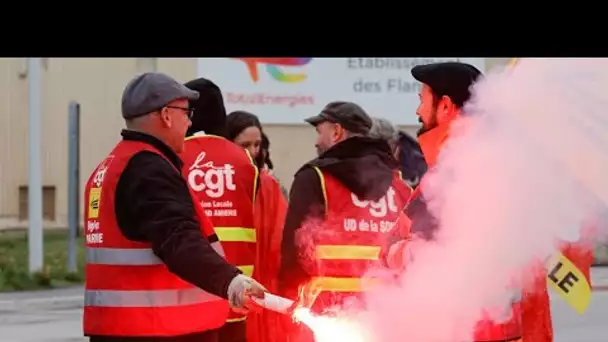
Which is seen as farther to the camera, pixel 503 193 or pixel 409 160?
pixel 409 160

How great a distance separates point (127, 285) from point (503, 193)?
1.31m

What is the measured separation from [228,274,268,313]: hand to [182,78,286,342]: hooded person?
1.35 meters

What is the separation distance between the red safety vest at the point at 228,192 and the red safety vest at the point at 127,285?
3.47 ft

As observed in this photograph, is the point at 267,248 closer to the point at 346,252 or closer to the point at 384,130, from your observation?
the point at 346,252

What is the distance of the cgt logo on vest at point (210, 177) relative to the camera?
516 cm

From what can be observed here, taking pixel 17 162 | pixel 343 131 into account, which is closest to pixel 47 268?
pixel 17 162

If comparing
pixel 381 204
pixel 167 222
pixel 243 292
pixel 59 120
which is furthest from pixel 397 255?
pixel 59 120

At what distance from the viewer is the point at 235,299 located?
375 centimetres

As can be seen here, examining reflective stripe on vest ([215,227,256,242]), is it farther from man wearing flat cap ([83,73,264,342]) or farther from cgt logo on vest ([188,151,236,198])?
man wearing flat cap ([83,73,264,342])

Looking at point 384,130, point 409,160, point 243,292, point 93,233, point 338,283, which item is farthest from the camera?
point 409,160

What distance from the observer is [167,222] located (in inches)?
151

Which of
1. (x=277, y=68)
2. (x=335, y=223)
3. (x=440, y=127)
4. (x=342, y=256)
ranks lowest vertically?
(x=342, y=256)
